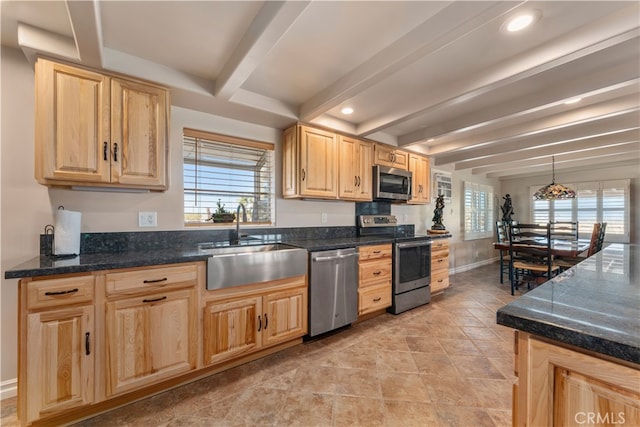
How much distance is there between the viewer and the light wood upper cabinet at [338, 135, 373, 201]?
10.1 feet

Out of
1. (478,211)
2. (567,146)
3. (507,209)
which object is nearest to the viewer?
(567,146)

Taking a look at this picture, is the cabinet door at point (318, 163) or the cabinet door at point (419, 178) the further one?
the cabinet door at point (419, 178)

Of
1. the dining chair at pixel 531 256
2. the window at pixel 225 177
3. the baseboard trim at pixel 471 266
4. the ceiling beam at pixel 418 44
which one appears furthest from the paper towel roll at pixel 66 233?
the baseboard trim at pixel 471 266

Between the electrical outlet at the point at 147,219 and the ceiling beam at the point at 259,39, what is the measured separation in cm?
120

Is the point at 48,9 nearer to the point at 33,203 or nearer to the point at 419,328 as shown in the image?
the point at 33,203

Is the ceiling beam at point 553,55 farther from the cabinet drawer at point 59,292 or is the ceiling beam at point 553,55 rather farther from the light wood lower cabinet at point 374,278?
the cabinet drawer at point 59,292

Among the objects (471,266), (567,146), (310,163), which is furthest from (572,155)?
(310,163)

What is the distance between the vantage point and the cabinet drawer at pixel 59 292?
1.34 metres

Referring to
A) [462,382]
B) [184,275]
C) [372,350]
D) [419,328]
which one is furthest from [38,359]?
[419,328]

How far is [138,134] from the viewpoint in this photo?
1866mm

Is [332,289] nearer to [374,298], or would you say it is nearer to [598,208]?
[374,298]

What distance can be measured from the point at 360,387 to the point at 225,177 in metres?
2.23

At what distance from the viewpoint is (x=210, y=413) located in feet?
5.18

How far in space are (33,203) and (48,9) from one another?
1.22m
